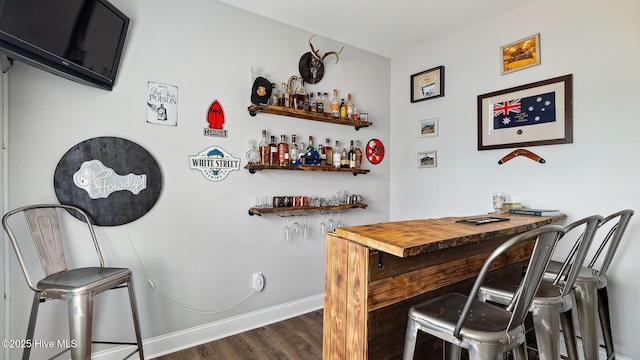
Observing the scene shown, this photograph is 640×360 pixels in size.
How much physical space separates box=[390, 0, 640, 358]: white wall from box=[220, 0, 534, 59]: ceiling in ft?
0.52

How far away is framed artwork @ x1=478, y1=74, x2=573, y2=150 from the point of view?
6.96 ft

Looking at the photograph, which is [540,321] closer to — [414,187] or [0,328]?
[414,187]

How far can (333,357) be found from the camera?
141 cm

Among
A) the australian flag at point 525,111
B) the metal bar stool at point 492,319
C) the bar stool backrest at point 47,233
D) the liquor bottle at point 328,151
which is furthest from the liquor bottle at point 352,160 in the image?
the bar stool backrest at point 47,233

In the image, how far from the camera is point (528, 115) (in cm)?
229

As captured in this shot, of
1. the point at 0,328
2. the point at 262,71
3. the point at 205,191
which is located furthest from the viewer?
the point at 262,71

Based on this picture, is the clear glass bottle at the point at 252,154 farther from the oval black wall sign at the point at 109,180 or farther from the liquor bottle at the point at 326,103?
the liquor bottle at the point at 326,103

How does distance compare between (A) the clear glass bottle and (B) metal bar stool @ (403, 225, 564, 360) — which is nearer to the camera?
(B) metal bar stool @ (403, 225, 564, 360)

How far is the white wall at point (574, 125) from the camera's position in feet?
6.18

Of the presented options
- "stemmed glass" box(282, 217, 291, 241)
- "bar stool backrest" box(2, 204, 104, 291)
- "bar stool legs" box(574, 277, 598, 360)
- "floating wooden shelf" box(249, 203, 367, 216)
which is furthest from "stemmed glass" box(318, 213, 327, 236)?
"bar stool legs" box(574, 277, 598, 360)

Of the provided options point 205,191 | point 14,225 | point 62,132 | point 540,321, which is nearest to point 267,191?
point 205,191

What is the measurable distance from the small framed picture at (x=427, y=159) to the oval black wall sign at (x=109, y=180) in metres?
2.45

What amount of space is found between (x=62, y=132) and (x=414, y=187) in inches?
117

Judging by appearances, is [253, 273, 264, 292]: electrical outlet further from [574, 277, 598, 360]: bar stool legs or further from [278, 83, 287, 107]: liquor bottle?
[574, 277, 598, 360]: bar stool legs
